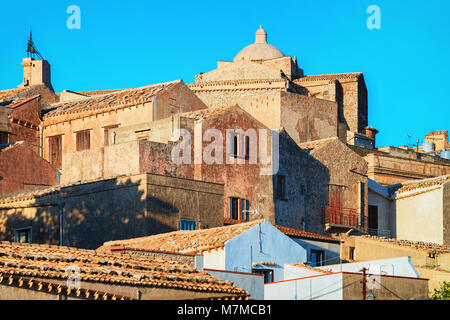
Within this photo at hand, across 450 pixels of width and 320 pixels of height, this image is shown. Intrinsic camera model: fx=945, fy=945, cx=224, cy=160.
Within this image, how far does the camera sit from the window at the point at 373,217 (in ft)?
137

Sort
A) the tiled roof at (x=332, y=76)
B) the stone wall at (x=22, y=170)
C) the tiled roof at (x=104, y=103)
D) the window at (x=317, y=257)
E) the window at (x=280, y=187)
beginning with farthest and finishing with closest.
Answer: the tiled roof at (x=332, y=76) → the tiled roof at (x=104, y=103) → the window at (x=280, y=187) → the stone wall at (x=22, y=170) → the window at (x=317, y=257)

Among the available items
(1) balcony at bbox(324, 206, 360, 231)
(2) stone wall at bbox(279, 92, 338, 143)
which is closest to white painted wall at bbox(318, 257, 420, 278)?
(1) balcony at bbox(324, 206, 360, 231)

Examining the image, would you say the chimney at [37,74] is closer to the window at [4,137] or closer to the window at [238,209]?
the window at [4,137]

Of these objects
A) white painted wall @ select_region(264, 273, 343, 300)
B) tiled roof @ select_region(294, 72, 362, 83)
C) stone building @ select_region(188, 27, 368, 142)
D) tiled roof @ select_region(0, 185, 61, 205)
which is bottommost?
white painted wall @ select_region(264, 273, 343, 300)

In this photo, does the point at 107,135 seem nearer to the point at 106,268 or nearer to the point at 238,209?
the point at 238,209

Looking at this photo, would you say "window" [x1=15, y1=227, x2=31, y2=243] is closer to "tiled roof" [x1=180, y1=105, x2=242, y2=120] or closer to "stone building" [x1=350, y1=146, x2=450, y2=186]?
"tiled roof" [x1=180, y1=105, x2=242, y2=120]

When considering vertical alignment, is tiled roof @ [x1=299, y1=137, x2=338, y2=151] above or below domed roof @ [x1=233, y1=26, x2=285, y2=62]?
below

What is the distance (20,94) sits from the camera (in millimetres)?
47875

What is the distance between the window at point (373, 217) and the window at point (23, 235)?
53.4 ft

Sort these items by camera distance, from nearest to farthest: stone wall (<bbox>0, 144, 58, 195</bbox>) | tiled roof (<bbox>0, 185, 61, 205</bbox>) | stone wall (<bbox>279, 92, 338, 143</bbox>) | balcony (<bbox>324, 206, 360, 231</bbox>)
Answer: tiled roof (<bbox>0, 185, 61, 205</bbox>)
stone wall (<bbox>0, 144, 58, 195</bbox>)
balcony (<bbox>324, 206, 360, 231</bbox>)
stone wall (<bbox>279, 92, 338, 143</bbox>)

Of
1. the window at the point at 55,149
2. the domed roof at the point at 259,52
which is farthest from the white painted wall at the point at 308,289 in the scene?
the domed roof at the point at 259,52

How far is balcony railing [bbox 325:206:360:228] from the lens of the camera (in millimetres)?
39375

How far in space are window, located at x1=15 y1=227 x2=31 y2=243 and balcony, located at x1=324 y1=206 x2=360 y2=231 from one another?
13.0 metres
